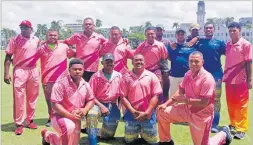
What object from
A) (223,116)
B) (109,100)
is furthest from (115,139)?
(223,116)

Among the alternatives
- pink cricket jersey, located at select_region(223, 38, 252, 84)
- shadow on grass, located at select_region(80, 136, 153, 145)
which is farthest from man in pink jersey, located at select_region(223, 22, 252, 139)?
shadow on grass, located at select_region(80, 136, 153, 145)

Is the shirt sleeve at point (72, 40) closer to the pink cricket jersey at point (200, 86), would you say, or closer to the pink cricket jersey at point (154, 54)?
the pink cricket jersey at point (154, 54)

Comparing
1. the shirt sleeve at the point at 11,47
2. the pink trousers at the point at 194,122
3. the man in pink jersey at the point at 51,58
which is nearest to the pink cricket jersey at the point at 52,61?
the man in pink jersey at the point at 51,58

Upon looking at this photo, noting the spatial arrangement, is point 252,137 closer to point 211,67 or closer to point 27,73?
point 211,67

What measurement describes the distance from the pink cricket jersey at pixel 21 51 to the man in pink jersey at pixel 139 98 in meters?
2.09

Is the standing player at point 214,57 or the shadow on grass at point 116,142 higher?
the standing player at point 214,57

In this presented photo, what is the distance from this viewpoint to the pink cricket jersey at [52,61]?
267 inches

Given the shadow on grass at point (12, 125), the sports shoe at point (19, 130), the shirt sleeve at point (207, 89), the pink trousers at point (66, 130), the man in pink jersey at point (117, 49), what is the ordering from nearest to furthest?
the pink trousers at point (66, 130)
the shirt sleeve at point (207, 89)
the sports shoe at point (19, 130)
the shadow on grass at point (12, 125)
the man in pink jersey at point (117, 49)

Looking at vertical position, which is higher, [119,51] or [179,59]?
[119,51]

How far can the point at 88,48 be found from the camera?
7051 millimetres

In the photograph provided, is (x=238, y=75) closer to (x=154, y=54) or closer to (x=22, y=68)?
(x=154, y=54)

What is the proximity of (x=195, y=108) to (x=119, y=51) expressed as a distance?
240cm

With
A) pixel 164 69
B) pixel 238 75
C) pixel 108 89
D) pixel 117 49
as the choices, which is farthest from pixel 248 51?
pixel 108 89

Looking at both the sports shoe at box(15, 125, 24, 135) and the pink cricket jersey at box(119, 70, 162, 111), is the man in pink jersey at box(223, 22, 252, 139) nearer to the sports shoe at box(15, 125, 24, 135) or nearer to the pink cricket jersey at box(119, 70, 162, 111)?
the pink cricket jersey at box(119, 70, 162, 111)
